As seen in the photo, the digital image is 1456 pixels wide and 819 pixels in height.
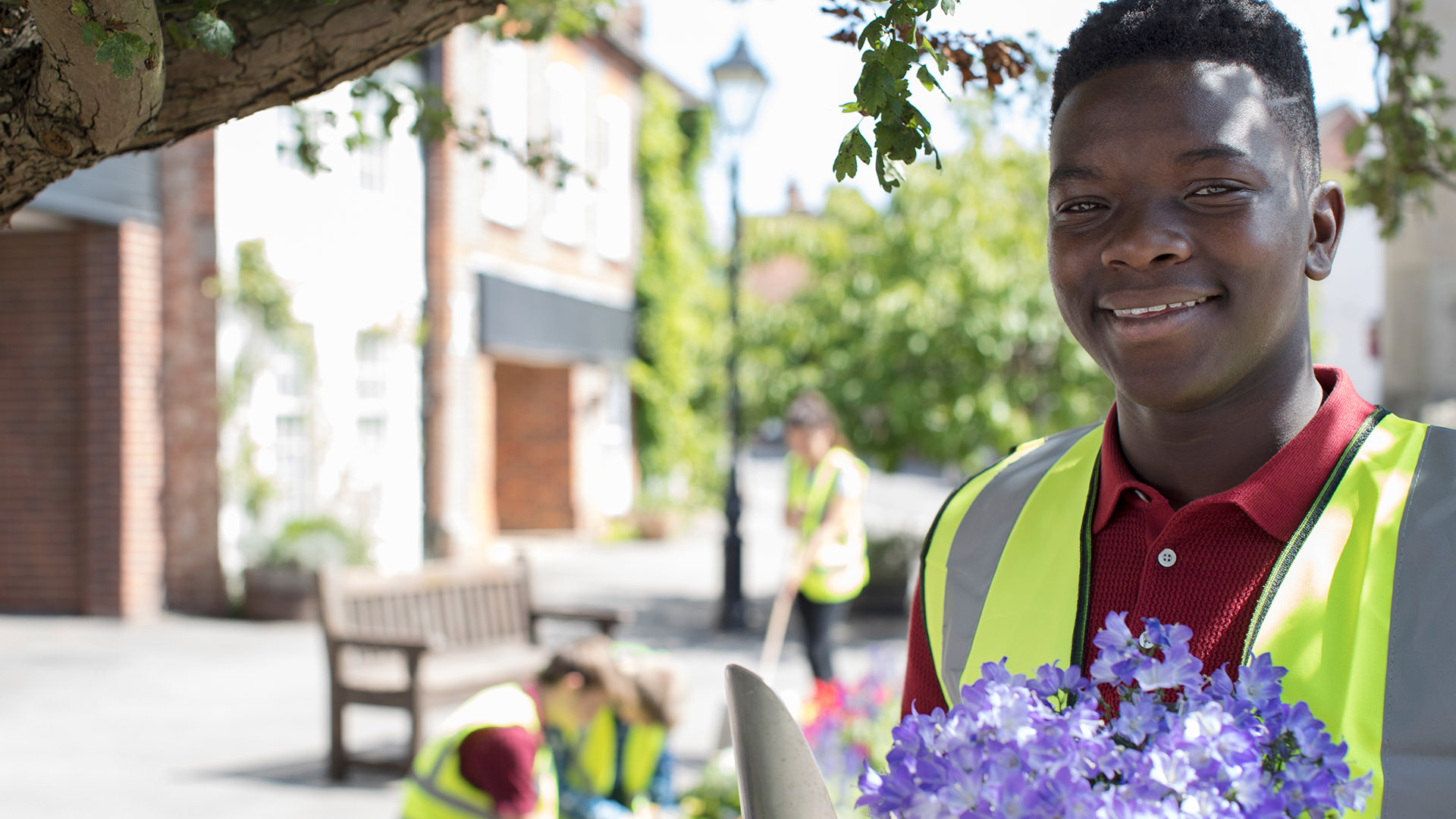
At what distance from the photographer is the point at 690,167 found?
68.8 feet

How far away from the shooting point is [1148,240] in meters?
1.26

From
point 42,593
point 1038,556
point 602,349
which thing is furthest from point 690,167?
point 1038,556

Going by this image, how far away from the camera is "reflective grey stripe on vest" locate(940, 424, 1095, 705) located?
1466 mm

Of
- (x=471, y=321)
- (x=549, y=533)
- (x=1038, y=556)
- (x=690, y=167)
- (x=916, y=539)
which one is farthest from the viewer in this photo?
(x=690, y=167)

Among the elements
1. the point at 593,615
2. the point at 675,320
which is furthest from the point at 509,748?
the point at 675,320

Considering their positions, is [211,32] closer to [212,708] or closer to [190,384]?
[212,708]

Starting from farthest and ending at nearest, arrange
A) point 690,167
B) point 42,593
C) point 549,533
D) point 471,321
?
point 690,167
point 549,533
point 471,321
point 42,593

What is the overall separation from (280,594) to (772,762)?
10.1 m

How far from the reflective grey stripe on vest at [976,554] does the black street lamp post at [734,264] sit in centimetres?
902

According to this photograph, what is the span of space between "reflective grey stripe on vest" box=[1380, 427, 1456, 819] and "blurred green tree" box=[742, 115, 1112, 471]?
8522mm

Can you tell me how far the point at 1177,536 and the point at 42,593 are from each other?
10.9 meters

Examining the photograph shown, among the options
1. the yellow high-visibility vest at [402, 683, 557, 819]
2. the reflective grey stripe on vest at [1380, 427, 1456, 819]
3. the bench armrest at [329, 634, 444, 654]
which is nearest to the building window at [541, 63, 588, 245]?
the bench armrest at [329, 634, 444, 654]

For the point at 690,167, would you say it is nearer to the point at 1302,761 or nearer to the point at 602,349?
the point at 602,349

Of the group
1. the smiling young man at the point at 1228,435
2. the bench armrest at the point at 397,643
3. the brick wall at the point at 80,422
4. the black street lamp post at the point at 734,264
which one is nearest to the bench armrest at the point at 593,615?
the bench armrest at the point at 397,643
